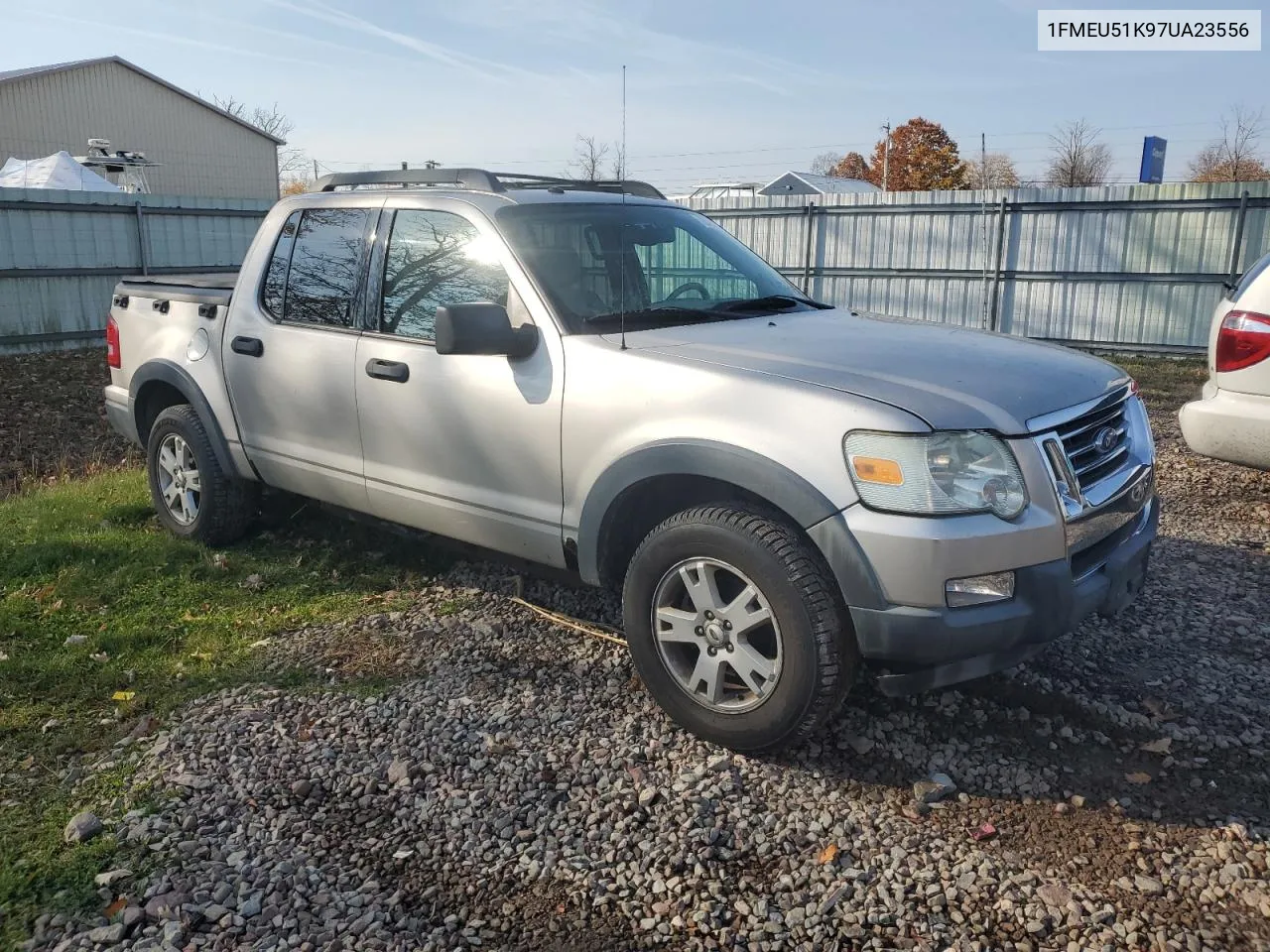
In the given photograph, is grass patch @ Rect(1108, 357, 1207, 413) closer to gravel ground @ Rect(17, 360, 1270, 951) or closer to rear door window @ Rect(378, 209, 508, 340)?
A: gravel ground @ Rect(17, 360, 1270, 951)

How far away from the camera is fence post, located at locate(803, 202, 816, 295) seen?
17562 mm

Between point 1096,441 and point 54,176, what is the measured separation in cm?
2145

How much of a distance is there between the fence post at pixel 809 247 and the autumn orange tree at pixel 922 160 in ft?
123

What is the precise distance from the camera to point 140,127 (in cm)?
3312

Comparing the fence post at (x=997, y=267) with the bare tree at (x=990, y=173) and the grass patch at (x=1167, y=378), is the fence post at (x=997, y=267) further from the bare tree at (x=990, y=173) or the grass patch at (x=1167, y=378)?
the bare tree at (x=990, y=173)

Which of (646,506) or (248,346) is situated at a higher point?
(248,346)

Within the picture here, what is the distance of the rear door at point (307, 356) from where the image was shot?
15.3 ft

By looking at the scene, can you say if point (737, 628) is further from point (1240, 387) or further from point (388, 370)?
point (1240, 387)

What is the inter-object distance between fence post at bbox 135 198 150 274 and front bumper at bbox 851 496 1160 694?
15409 millimetres

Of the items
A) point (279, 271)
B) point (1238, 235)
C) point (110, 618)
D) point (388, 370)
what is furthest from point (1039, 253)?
point (110, 618)

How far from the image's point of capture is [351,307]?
4648 mm

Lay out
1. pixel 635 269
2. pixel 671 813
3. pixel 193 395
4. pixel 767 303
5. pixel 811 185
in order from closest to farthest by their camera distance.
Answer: pixel 671 813 < pixel 635 269 < pixel 767 303 < pixel 193 395 < pixel 811 185

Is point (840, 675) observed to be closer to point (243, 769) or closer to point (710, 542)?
point (710, 542)

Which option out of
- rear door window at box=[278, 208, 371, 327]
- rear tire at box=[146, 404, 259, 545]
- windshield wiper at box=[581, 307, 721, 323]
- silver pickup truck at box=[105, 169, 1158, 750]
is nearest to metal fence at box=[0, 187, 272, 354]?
rear tire at box=[146, 404, 259, 545]
